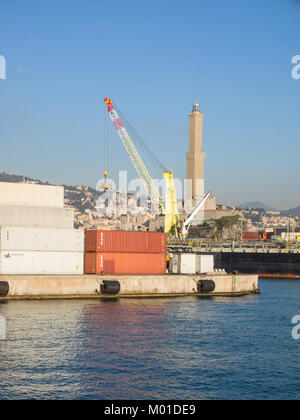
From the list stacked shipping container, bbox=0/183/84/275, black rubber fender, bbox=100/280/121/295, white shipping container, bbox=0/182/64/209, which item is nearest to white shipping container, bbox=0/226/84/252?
stacked shipping container, bbox=0/183/84/275

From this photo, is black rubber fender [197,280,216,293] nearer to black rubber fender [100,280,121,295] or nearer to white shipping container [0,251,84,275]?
black rubber fender [100,280,121,295]

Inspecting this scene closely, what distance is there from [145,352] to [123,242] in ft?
95.1

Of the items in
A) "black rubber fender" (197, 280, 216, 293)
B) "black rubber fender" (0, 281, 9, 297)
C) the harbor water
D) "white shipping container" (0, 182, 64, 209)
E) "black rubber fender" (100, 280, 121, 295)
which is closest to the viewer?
the harbor water

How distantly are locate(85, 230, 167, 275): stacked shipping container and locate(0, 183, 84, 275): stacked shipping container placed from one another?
6.81 ft

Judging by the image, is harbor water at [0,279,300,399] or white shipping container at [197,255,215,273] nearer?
harbor water at [0,279,300,399]

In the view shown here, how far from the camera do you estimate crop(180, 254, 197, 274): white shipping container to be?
71.3 m

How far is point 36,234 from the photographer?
5934 cm

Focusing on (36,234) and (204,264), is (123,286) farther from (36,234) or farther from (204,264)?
(204,264)

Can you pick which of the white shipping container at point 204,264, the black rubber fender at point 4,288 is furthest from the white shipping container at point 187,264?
the black rubber fender at point 4,288

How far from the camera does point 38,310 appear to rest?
167ft

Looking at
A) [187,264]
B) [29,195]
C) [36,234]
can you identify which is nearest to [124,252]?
[187,264]

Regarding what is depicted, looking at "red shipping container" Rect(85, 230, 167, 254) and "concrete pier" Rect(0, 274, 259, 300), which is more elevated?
"red shipping container" Rect(85, 230, 167, 254)

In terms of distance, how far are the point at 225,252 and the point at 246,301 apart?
60845 mm

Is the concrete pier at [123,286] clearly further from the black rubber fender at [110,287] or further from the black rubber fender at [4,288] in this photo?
the black rubber fender at [110,287]
